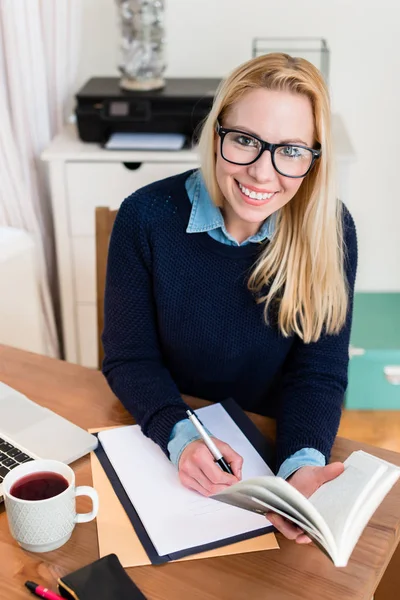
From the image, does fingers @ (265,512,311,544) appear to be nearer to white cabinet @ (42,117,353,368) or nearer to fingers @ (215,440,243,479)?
fingers @ (215,440,243,479)

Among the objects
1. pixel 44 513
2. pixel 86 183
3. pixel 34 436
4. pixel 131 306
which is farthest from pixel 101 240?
pixel 44 513

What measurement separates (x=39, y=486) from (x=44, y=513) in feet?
0.16

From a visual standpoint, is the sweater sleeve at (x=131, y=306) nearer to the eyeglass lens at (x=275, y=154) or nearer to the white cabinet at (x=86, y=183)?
the eyeglass lens at (x=275, y=154)

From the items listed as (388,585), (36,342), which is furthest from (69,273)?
(388,585)

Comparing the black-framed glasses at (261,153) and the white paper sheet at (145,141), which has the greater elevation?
the black-framed glasses at (261,153)

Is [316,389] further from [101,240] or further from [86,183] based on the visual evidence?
[86,183]

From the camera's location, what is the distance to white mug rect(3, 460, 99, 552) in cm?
87

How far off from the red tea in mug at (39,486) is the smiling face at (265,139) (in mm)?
556

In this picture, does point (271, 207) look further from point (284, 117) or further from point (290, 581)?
point (290, 581)

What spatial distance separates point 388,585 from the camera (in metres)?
1.21

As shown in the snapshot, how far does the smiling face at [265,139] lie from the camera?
116cm

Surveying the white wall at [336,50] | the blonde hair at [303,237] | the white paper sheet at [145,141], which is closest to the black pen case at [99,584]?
the blonde hair at [303,237]

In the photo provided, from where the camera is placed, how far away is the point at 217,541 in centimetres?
93

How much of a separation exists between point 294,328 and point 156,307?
26 centimetres
